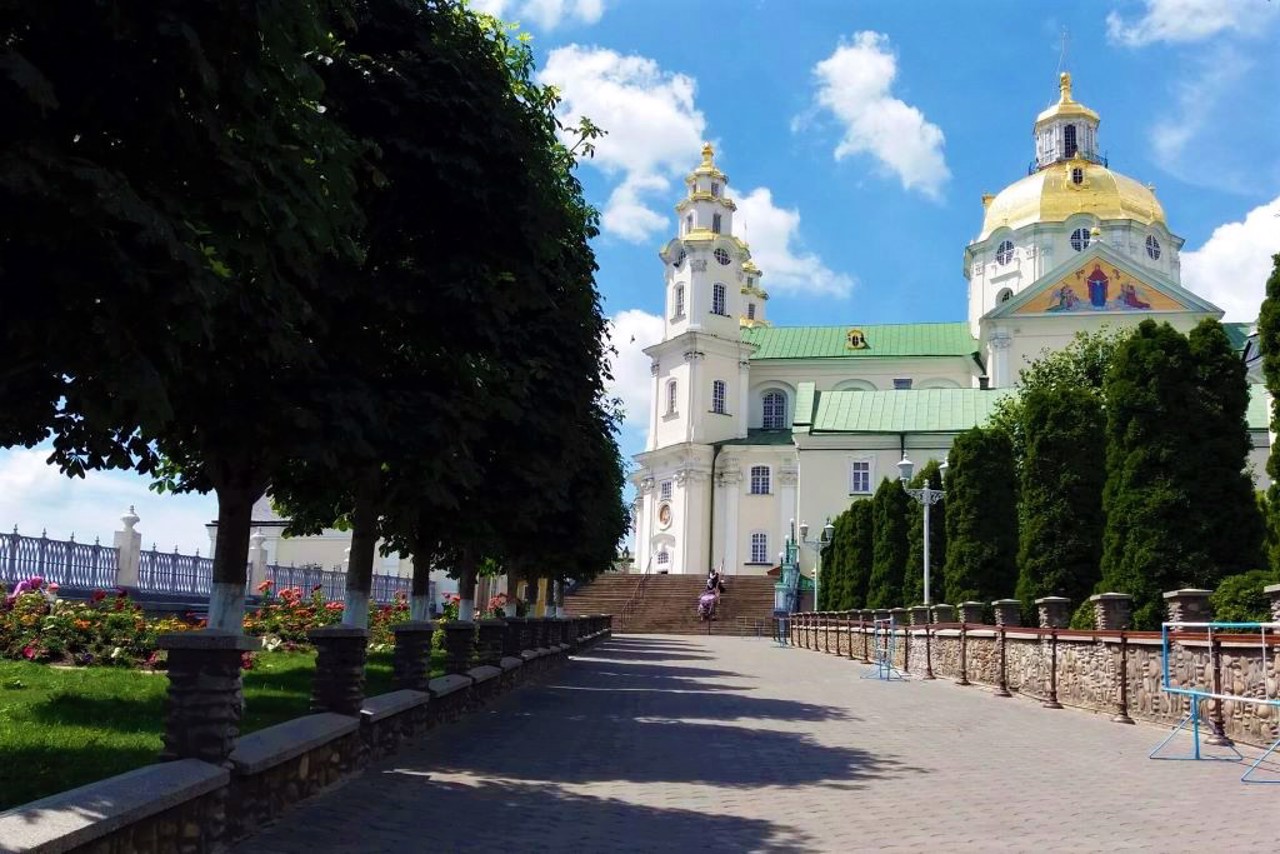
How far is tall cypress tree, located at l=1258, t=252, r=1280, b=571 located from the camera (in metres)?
13.5

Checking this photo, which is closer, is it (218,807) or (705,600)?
(218,807)

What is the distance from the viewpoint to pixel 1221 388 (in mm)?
17156

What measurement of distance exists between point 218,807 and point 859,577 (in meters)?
35.7

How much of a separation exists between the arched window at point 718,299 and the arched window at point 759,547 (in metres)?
15.4

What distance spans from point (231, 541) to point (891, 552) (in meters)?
27.5

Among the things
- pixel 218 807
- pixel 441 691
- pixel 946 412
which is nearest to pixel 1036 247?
pixel 946 412

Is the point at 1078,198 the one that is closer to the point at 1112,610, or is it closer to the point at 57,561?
the point at 1112,610

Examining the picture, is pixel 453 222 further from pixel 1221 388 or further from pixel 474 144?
pixel 1221 388

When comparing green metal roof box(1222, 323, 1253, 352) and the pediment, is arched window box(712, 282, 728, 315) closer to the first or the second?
the pediment

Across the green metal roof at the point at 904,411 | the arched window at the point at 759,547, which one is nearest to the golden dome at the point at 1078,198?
the green metal roof at the point at 904,411

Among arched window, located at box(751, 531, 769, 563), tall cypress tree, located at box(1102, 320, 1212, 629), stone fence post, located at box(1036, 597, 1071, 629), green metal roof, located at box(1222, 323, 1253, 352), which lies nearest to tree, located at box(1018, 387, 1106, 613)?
tall cypress tree, located at box(1102, 320, 1212, 629)

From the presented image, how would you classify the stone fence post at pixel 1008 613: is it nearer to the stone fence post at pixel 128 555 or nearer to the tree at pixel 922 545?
the tree at pixel 922 545

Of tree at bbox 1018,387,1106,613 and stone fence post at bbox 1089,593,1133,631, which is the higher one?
tree at bbox 1018,387,1106,613

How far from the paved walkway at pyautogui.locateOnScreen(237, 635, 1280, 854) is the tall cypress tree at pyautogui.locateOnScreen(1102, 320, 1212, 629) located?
8.18ft
